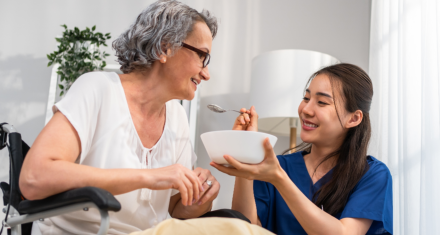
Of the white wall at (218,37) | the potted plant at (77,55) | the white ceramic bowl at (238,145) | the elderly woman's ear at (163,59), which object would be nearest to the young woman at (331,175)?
the white ceramic bowl at (238,145)

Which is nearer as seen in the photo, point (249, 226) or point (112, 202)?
point (112, 202)

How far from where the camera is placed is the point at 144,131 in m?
1.26

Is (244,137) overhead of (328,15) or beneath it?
beneath

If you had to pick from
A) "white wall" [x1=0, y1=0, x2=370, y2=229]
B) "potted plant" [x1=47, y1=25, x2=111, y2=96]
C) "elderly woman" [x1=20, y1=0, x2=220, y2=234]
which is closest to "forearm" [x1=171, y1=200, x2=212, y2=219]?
"elderly woman" [x1=20, y1=0, x2=220, y2=234]

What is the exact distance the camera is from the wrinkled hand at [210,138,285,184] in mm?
1033

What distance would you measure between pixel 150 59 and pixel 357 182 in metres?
0.83

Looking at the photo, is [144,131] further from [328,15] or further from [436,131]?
[328,15]

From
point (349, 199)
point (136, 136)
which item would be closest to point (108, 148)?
point (136, 136)

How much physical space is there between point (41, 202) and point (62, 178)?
0.23ft

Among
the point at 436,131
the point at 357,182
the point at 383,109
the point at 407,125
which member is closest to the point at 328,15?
the point at 383,109

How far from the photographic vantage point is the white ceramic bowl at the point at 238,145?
39.7 inches

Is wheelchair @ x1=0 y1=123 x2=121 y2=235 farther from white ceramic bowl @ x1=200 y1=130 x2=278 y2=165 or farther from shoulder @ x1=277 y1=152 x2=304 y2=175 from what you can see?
shoulder @ x1=277 y1=152 x2=304 y2=175

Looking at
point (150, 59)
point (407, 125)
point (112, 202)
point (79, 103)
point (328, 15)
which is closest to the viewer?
point (112, 202)

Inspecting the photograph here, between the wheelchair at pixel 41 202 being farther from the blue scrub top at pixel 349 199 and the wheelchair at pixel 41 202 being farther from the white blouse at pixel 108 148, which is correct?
the blue scrub top at pixel 349 199
